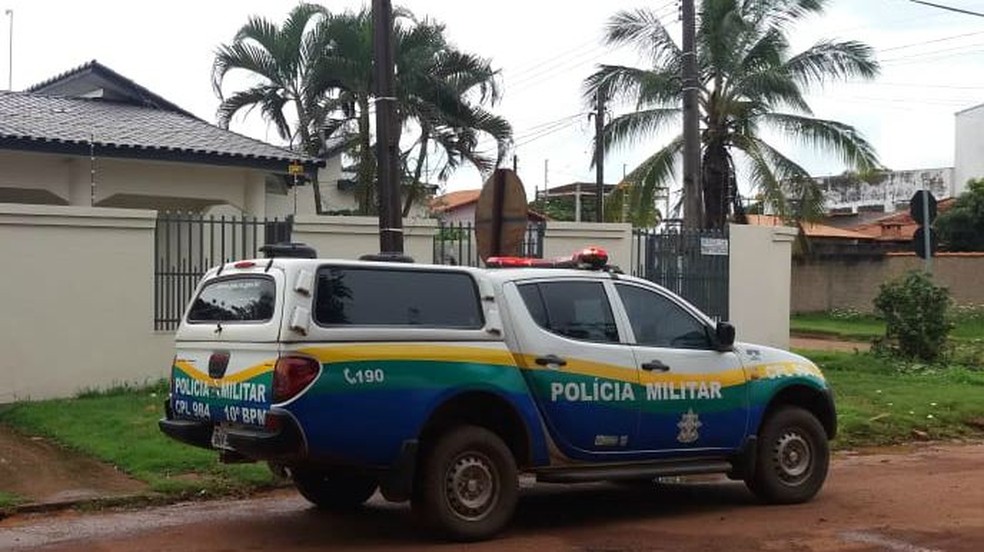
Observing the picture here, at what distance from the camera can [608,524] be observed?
850 centimetres

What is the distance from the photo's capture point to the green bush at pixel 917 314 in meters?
19.0

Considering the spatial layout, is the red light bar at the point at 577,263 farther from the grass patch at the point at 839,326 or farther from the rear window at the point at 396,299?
the grass patch at the point at 839,326

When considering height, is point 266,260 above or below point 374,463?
above

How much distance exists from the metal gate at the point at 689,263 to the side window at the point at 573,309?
1005 centimetres

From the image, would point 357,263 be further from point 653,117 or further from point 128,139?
point 653,117

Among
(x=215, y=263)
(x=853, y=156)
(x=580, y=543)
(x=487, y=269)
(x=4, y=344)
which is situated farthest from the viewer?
(x=853, y=156)

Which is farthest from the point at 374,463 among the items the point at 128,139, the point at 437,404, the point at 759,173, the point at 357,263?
the point at 759,173

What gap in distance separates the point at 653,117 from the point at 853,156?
404cm

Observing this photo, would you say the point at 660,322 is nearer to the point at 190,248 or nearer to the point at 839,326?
the point at 190,248

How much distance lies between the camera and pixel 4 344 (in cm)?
1280

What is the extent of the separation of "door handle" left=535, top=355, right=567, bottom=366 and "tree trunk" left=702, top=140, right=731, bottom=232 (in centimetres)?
1630

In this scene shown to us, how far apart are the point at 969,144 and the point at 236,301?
66.1 meters

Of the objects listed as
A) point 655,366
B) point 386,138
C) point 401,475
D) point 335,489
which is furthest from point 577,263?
point 386,138

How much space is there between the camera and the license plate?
7.40m
